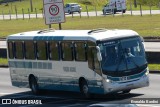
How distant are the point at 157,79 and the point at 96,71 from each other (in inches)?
230

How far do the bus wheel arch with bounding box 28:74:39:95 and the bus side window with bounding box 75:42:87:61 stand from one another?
3.31 meters

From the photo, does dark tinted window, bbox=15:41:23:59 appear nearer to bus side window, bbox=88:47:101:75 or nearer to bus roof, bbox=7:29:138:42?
bus roof, bbox=7:29:138:42

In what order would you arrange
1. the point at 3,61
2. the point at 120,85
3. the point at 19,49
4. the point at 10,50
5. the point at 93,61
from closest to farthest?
the point at 120,85 → the point at 93,61 → the point at 19,49 → the point at 10,50 → the point at 3,61

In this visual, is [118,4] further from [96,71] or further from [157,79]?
[96,71]

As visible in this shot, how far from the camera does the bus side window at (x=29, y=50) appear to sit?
26.3 metres

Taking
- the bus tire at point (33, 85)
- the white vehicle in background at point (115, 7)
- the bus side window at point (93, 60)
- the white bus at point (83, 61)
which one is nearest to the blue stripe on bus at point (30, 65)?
the white bus at point (83, 61)

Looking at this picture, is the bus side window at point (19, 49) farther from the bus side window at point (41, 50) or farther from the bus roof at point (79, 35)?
the bus side window at point (41, 50)

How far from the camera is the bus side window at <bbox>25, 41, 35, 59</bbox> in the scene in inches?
1036

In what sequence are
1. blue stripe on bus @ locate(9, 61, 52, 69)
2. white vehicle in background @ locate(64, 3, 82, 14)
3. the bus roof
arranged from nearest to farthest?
the bus roof
blue stripe on bus @ locate(9, 61, 52, 69)
white vehicle in background @ locate(64, 3, 82, 14)

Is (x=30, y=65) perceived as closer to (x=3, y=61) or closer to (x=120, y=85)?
(x=120, y=85)

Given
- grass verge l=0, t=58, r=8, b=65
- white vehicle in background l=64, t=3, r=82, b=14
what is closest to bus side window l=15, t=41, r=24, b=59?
grass verge l=0, t=58, r=8, b=65

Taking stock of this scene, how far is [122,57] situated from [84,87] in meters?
1.89

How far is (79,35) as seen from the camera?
2345cm

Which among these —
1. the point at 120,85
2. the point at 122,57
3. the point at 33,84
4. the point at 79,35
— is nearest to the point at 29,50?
the point at 33,84
